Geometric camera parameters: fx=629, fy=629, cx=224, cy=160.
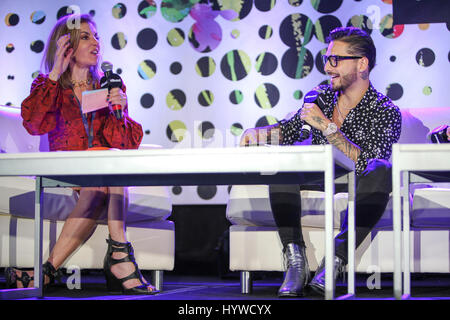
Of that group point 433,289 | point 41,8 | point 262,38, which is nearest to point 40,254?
point 433,289

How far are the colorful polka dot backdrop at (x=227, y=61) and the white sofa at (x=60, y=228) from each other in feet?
3.73

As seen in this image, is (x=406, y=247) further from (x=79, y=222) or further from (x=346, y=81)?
(x=79, y=222)

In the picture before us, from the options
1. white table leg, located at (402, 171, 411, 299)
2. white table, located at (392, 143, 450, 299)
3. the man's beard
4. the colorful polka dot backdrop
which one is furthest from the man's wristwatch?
the colorful polka dot backdrop

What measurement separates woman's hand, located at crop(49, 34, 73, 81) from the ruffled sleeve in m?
0.04

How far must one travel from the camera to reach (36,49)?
3.76 m

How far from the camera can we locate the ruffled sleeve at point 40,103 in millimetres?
2348

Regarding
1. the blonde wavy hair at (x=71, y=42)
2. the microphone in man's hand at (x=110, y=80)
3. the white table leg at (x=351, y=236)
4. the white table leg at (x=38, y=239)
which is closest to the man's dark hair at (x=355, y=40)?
the white table leg at (x=351, y=236)

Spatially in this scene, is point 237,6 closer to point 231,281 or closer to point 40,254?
point 231,281

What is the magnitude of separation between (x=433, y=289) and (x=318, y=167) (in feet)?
4.07

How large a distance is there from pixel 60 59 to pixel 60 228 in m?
0.62

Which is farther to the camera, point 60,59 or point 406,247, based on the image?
point 60,59

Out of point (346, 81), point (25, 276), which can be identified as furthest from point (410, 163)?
point (25, 276)

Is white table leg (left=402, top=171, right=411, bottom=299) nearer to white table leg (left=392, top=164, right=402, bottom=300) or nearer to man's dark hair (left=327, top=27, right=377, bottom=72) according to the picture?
white table leg (left=392, top=164, right=402, bottom=300)

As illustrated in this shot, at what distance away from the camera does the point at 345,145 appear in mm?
2107
